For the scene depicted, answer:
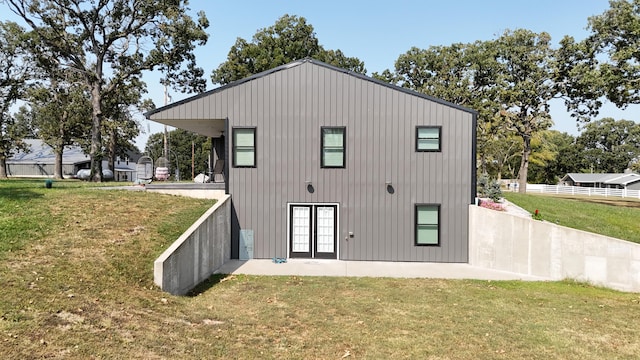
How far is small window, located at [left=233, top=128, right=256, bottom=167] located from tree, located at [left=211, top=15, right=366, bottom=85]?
24371mm

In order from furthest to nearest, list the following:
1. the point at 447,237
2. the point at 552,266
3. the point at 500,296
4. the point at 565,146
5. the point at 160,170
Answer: the point at 565,146, the point at 160,170, the point at 447,237, the point at 552,266, the point at 500,296

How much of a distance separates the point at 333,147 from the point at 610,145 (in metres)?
89.6

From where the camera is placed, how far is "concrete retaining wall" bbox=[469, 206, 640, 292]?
31.4 ft

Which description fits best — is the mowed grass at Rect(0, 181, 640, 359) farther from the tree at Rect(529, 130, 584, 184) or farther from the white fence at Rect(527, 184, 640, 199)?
the tree at Rect(529, 130, 584, 184)

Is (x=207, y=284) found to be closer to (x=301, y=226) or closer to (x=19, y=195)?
(x=301, y=226)

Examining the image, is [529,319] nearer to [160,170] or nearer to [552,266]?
[552,266]

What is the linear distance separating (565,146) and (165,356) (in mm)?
79200

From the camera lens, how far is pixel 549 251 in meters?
10.5

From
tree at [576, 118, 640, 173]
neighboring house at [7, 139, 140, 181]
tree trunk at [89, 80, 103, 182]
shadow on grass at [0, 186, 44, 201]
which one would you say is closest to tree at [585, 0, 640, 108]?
shadow on grass at [0, 186, 44, 201]

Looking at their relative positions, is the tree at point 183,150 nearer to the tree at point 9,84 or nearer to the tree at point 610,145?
the tree at point 9,84

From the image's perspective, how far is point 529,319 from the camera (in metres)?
7.20

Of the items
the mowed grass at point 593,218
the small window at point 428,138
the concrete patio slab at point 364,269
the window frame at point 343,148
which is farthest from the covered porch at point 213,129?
the mowed grass at point 593,218

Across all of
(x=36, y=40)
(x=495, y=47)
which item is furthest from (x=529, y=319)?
(x=36, y=40)

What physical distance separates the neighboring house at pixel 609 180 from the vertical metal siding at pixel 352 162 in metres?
53.3
